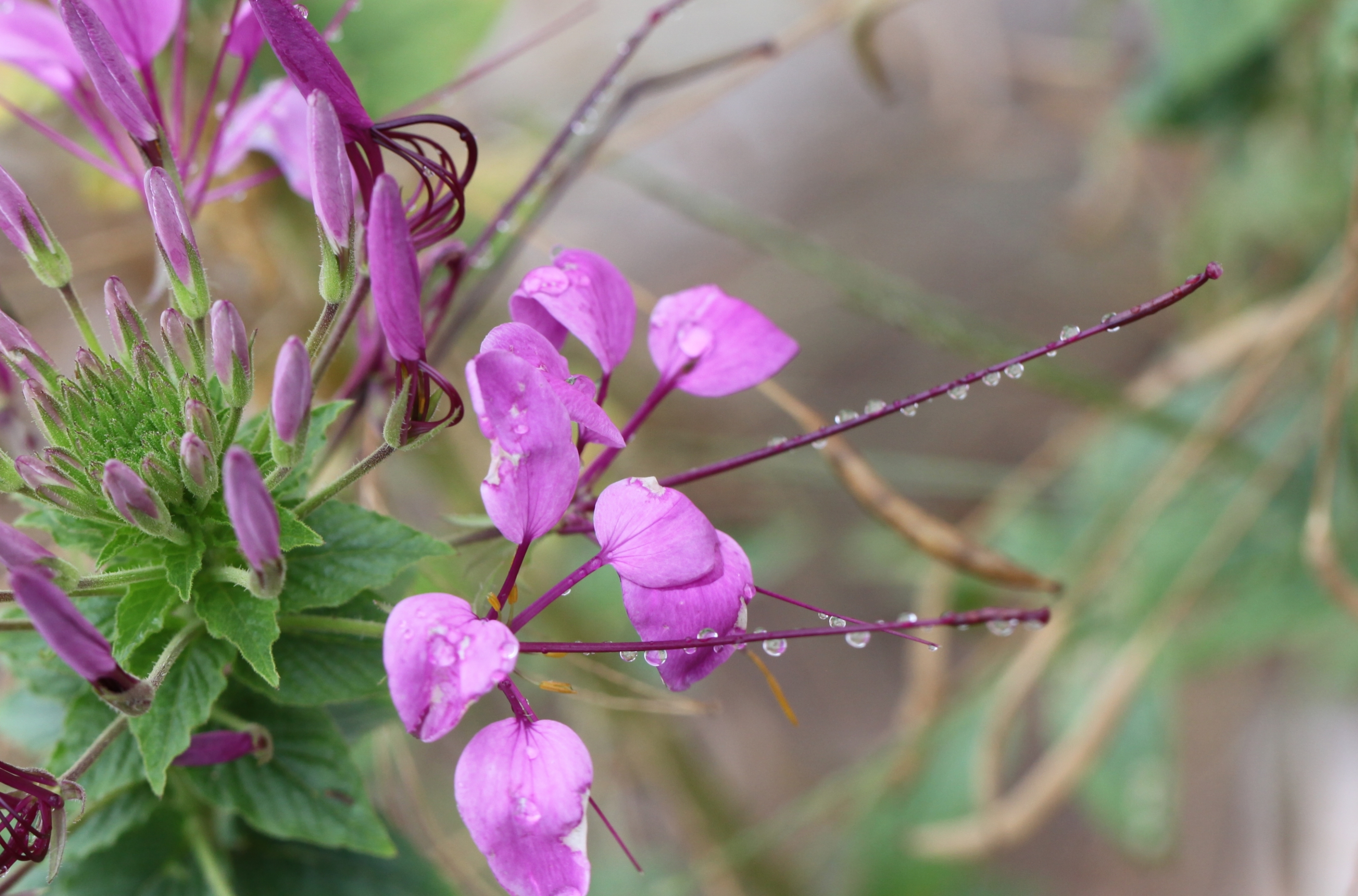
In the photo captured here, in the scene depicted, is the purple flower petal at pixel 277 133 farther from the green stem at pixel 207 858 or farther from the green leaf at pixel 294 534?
the green stem at pixel 207 858

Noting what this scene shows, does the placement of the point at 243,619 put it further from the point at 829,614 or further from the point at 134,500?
the point at 829,614

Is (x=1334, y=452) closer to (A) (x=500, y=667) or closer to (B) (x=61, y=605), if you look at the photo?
(A) (x=500, y=667)

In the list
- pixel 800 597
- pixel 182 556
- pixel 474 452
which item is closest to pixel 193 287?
pixel 182 556

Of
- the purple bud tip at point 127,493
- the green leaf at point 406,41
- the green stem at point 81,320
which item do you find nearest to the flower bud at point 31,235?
the green stem at point 81,320

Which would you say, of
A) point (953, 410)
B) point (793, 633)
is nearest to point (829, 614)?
point (793, 633)

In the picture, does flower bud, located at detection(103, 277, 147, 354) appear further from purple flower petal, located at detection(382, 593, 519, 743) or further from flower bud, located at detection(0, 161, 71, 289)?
purple flower petal, located at detection(382, 593, 519, 743)
